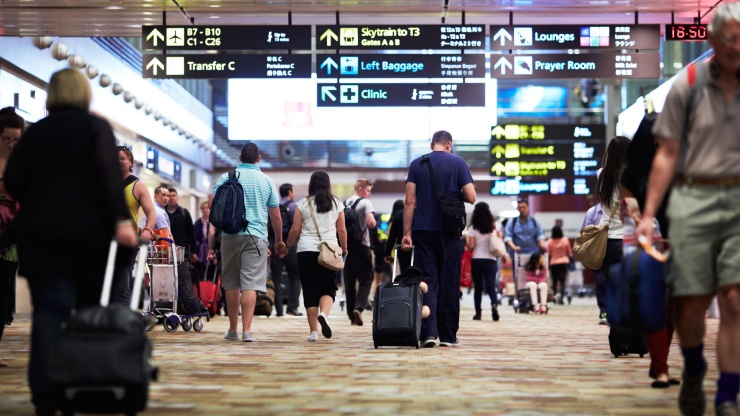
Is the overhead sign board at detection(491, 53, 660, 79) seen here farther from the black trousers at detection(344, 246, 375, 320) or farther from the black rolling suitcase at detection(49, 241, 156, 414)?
the black rolling suitcase at detection(49, 241, 156, 414)

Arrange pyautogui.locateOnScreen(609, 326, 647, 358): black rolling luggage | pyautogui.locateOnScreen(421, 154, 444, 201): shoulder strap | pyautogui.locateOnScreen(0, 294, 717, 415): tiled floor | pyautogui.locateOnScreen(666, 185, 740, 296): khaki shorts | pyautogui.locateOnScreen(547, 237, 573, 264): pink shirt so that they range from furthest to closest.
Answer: pyautogui.locateOnScreen(547, 237, 573, 264): pink shirt
pyautogui.locateOnScreen(421, 154, 444, 201): shoulder strap
pyautogui.locateOnScreen(609, 326, 647, 358): black rolling luggage
pyautogui.locateOnScreen(0, 294, 717, 415): tiled floor
pyautogui.locateOnScreen(666, 185, 740, 296): khaki shorts

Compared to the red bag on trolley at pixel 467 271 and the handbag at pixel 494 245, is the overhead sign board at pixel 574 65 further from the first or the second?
the red bag on trolley at pixel 467 271

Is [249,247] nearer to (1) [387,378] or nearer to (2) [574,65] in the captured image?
(1) [387,378]

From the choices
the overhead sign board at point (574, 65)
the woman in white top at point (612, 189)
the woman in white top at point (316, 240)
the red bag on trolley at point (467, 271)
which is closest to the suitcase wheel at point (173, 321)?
the woman in white top at point (316, 240)

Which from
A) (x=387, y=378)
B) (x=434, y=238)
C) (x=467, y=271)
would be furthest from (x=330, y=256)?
(x=467, y=271)

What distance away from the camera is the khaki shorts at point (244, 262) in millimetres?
9922

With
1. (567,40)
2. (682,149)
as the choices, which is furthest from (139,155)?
(682,149)

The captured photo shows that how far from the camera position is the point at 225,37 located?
550 inches

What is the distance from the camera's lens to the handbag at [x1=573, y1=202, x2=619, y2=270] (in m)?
8.73

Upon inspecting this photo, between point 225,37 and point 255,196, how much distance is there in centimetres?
445

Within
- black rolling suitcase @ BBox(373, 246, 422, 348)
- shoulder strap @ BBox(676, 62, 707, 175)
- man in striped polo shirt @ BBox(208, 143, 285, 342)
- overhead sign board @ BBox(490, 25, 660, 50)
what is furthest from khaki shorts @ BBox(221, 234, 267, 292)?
shoulder strap @ BBox(676, 62, 707, 175)

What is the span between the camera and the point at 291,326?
13.1 metres

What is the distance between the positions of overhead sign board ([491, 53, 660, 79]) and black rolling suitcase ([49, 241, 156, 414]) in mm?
10369

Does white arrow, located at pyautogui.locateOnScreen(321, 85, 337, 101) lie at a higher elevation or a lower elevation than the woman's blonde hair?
higher
